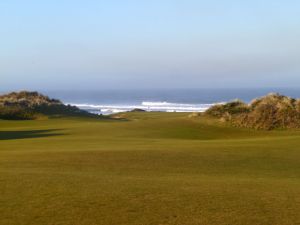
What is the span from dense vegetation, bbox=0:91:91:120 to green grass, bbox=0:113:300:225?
1236 inches

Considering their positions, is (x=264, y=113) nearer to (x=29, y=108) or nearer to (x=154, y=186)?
(x=154, y=186)

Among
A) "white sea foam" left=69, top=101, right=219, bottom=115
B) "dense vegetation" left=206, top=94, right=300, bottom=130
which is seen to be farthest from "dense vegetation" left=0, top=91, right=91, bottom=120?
"white sea foam" left=69, top=101, right=219, bottom=115

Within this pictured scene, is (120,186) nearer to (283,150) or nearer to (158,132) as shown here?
(283,150)

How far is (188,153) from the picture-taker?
16.4 meters

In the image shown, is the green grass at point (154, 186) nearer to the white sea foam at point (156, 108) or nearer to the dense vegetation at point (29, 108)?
the dense vegetation at point (29, 108)

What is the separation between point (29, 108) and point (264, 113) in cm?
2467

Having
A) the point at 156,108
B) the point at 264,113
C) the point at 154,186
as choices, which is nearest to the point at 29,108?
the point at 264,113

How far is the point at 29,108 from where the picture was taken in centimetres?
4828

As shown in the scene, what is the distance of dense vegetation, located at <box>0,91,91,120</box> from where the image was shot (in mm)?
46938

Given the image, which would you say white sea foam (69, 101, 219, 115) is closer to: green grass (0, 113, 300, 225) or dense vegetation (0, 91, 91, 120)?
dense vegetation (0, 91, 91, 120)

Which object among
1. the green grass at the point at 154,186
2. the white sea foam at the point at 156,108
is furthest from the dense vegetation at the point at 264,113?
the white sea foam at the point at 156,108

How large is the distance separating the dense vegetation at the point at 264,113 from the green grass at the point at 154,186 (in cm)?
1290

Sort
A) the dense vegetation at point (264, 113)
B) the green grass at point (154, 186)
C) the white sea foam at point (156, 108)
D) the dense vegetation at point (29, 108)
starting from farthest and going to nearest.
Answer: the white sea foam at point (156, 108), the dense vegetation at point (29, 108), the dense vegetation at point (264, 113), the green grass at point (154, 186)

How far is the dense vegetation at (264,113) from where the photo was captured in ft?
103
